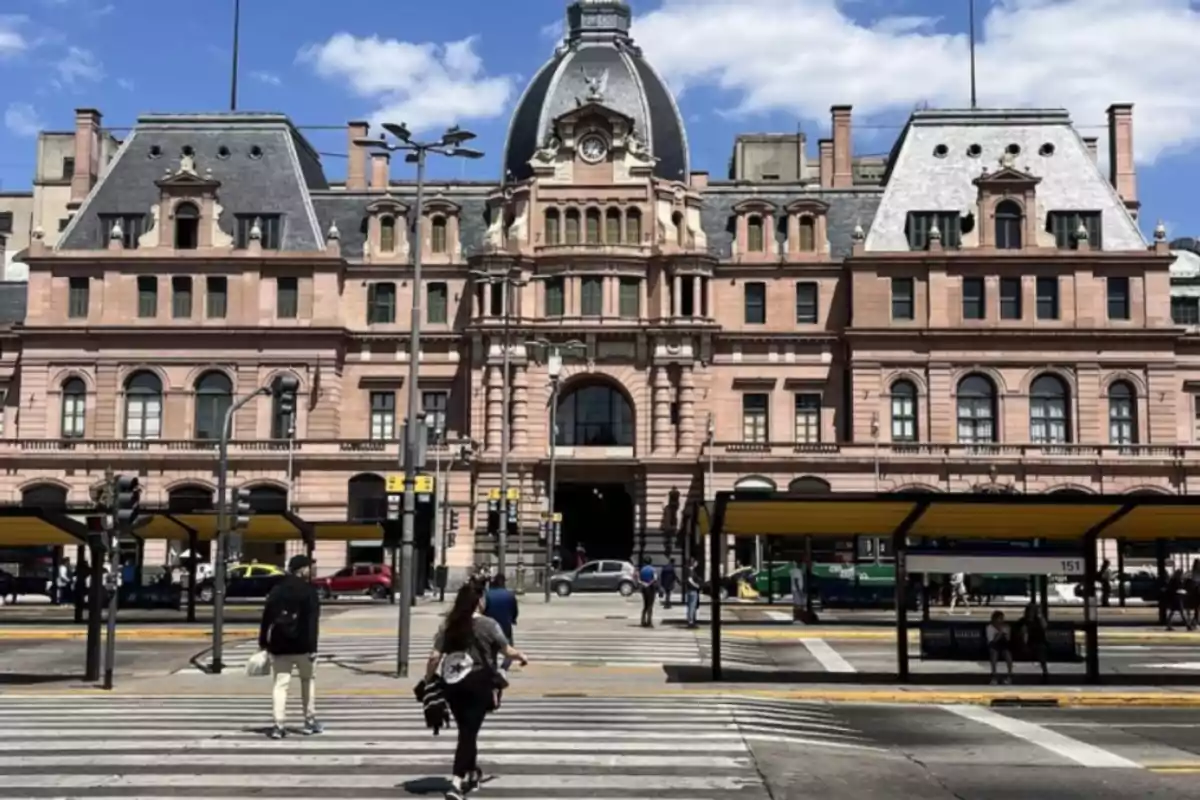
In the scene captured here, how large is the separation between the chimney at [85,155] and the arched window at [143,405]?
13.2 metres

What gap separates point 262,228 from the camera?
7331 centimetres

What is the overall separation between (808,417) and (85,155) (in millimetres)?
→ 41979

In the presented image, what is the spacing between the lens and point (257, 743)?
52.6ft

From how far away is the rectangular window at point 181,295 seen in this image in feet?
236

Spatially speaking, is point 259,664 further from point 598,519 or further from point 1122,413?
point 1122,413

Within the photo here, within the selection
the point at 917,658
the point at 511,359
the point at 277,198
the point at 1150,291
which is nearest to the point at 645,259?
the point at 511,359

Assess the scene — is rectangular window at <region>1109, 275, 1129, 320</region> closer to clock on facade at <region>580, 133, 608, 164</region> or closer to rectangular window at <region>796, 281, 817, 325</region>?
rectangular window at <region>796, 281, 817, 325</region>

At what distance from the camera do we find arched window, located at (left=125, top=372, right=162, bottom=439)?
2805 inches

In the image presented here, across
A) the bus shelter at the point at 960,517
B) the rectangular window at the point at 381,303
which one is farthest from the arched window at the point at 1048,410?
the bus shelter at the point at 960,517

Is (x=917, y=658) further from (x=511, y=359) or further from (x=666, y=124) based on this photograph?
(x=666, y=124)

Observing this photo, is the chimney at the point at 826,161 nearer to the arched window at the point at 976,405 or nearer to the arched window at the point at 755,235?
the arched window at the point at 755,235

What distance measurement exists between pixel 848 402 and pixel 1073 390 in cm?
1071

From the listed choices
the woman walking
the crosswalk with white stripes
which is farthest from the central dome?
the woman walking

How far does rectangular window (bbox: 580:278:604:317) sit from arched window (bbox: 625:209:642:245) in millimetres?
2560
